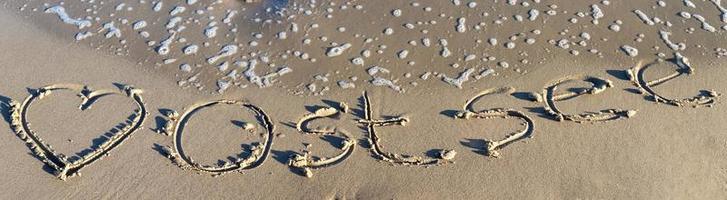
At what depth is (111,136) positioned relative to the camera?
4285 millimetres

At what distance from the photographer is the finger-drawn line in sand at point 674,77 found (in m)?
4.41

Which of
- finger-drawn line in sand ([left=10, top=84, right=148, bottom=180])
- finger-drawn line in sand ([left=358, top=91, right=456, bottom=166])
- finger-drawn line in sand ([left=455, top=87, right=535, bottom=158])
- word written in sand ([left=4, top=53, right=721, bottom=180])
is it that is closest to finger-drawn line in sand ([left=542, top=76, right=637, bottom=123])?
word written in sand ([left=4, top=53, right=721, bottom=180])

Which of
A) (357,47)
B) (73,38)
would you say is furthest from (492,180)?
(73,38)

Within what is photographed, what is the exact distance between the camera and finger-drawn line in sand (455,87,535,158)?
13.4ft

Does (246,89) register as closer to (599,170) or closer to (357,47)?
(357,47)

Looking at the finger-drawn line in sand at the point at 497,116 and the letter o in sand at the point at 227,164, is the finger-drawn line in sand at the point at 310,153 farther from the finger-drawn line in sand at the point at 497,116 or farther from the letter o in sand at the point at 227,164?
the finger-drawn line in sand at the point at 497,116

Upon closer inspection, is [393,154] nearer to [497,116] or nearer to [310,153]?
[310,153]

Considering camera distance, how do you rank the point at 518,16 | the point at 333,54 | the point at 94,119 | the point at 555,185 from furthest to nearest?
the point at 518,16 → the point at 333,54 → the point at 94,119 → the point at 555,185

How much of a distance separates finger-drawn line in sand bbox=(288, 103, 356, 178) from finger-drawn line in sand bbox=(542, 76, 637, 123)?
135cm

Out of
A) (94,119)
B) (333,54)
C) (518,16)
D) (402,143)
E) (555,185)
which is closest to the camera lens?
(555,185)

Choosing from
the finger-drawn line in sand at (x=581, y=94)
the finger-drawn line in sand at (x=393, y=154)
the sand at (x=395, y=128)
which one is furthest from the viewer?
the finger-drawn line in sand at (x=581, y=94)

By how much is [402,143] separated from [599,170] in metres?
1.19

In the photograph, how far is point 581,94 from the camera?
14.8 ft

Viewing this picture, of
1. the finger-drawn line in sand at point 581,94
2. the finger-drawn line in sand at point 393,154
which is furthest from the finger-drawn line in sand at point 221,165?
the finger-drawn line in sand at point 581,94
